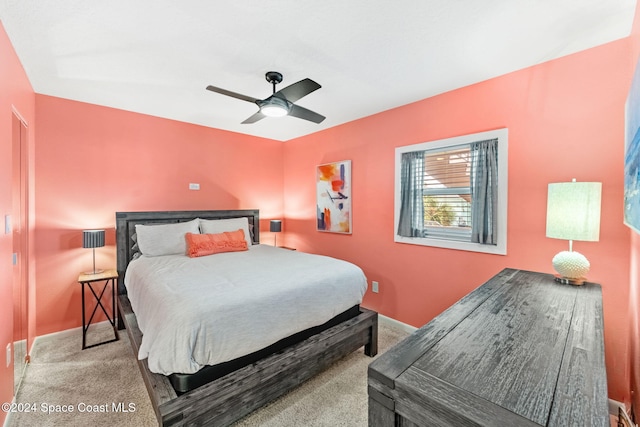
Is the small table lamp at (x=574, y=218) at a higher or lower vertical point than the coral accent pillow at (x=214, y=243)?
higher

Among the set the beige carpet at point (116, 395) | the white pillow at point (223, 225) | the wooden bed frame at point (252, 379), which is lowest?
the beige carpet at point (116, 395)

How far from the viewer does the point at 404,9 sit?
164 centimetres

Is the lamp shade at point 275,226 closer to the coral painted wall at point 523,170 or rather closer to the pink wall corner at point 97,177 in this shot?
the pink wall corner at point 97,177

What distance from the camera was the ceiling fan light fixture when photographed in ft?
7.22

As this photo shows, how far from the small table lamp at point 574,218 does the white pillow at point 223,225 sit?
3259 mm

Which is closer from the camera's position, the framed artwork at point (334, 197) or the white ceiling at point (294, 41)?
the white ceiling at point (294, 41)

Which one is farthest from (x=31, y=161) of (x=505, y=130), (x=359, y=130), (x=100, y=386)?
(x=505, y=130)

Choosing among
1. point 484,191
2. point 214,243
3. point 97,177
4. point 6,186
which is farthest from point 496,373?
point 97,177

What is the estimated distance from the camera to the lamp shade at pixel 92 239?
2.79m

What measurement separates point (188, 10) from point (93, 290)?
3.10m

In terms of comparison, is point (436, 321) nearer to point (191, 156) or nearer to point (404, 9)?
point (404, 9)

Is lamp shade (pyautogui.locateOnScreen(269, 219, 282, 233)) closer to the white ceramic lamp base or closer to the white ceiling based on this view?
the white ceiling

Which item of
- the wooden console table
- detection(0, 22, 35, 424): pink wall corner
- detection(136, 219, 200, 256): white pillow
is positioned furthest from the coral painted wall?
detection(0, 22, 35, 424): pink wall corner

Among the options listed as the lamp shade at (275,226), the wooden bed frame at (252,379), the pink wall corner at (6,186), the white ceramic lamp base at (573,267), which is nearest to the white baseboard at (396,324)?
the wooden bed frame at (252,379)
